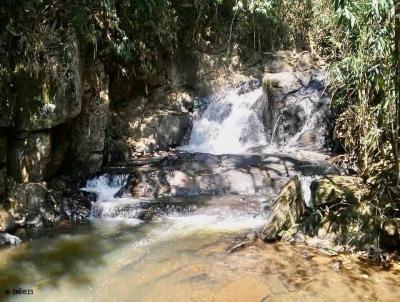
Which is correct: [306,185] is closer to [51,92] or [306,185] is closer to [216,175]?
[216,175]

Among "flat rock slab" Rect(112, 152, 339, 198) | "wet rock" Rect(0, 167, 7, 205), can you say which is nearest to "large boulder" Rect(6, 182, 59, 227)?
"wet rock" Rect(0, 167, 7, 205)

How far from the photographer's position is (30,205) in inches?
255

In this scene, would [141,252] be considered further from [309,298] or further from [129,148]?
[129,148]

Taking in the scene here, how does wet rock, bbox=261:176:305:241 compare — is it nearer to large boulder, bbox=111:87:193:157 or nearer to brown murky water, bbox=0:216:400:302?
brown murky water, bbox=0:216:400:302

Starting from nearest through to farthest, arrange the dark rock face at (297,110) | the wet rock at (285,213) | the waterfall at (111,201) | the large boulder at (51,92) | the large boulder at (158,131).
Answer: the wet rock at (285,213) → the large boulder at (51,92) → the waterfall at (111,201) → the dark rock face at (297,110) → the large boulder at (158,131)

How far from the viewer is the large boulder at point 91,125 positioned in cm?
803

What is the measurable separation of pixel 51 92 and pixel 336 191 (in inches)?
172

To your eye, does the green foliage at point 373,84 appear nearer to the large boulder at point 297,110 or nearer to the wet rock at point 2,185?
the large boulder at point 297,110

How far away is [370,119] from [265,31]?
24.8 ft

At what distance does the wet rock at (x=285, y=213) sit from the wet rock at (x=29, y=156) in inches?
143

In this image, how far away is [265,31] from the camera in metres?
12.6

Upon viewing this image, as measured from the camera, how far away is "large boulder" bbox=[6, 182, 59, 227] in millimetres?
6344

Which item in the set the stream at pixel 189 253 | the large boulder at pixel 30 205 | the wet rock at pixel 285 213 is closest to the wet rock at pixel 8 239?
the stream at pixel 189 253

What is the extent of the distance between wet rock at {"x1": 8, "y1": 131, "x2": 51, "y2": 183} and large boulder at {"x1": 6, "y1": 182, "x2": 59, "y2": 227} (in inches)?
8.6
